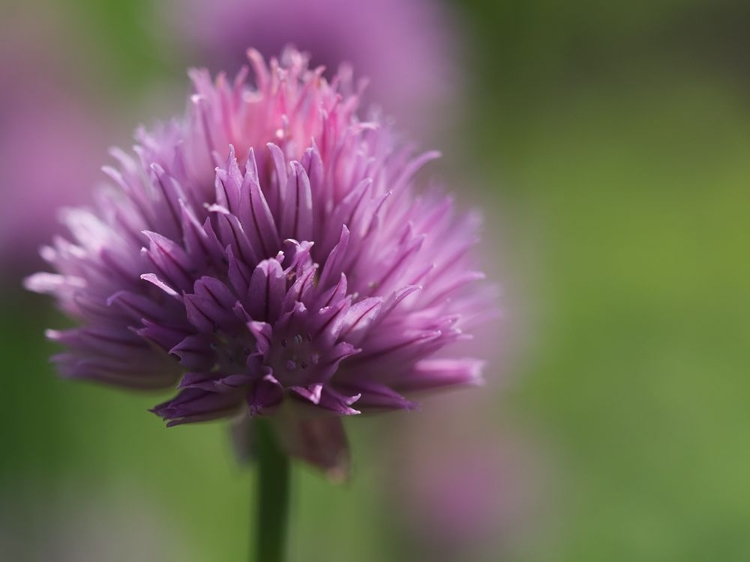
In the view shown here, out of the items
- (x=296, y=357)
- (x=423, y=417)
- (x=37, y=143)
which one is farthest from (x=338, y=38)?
(x=296, y=357)

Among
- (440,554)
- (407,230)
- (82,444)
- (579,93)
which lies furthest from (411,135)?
(579,93)

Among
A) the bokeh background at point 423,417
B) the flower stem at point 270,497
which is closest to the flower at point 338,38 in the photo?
the bokeh background at point 423,417

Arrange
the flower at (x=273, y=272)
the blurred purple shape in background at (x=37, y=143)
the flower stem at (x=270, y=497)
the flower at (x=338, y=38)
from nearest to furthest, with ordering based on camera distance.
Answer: the flower at (x=273, y=272)
the flower stem at (x=270, y=497)
the blurred purple shape in background at (x=37, y=143)
the flower at (x=338, y=38)

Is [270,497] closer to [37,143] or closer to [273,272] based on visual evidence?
[273,272]

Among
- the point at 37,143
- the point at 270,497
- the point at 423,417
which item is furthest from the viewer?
the point at 37,143

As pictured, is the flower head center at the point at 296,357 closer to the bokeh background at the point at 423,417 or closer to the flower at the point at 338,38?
the bokeh background at the point at 423,417

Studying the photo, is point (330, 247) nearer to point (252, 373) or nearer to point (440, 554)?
point (252, 373)
